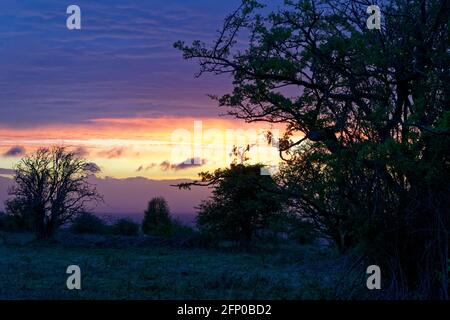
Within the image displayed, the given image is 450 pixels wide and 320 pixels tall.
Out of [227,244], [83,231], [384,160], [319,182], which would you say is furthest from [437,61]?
[83,231]

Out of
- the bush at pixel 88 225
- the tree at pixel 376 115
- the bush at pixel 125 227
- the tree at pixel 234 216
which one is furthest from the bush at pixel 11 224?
the tree at pixel 376 115

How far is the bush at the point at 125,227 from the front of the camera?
162 ft

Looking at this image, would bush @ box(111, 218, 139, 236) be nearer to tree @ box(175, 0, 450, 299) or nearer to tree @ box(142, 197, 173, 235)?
tree @ box(142, 197, 173, 235)

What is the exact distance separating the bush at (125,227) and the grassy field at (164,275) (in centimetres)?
1783

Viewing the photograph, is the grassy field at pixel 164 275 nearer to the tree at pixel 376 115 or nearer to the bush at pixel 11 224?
the tree at pixel 376 115

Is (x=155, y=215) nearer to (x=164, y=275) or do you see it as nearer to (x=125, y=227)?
(x=125, y=227)

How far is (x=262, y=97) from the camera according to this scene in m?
16.2

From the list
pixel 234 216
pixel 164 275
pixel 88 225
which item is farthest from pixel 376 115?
pixel 88 225

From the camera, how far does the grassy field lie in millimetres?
15656

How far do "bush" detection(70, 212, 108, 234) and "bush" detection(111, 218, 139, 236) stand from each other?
2.91 ft

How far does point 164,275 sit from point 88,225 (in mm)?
29601

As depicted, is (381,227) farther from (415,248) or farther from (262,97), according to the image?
(262,97)
